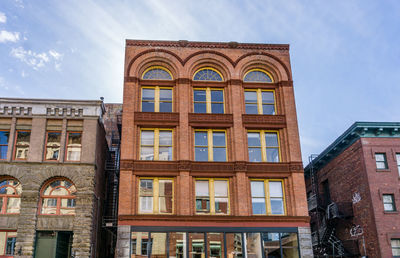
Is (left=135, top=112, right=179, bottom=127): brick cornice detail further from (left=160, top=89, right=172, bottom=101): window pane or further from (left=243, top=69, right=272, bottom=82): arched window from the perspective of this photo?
(left=243, top=69, right=272, bottom=82): arched window

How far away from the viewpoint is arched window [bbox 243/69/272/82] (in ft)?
94.1

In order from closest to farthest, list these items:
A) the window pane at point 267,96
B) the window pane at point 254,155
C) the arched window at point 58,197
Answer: the arched window at point 58,197, the window pane at point 254,155, the window pane at point 267,96

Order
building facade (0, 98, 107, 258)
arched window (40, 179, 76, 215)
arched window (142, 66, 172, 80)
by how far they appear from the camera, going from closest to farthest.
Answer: building facade (0, 98, 107, 258) < arched window (40, 179, 76, 215) < arched window (142, 66, 172, 80)

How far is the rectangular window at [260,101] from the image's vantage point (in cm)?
2778

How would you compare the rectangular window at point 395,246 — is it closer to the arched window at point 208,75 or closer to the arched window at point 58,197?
the arched window at point 208,75

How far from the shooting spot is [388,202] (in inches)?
1075

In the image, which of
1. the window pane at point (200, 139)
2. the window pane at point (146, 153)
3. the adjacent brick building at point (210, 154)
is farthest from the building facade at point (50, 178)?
the window pane at point (200, 139)

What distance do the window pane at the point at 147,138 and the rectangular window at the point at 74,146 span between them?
3.91 metres

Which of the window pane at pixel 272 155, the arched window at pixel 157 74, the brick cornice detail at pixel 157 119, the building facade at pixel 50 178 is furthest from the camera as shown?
the arched window at pixel 157 74

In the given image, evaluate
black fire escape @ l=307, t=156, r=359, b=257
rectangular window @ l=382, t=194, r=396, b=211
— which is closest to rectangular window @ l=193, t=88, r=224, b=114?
black fire escape @ l=307, t=156, r=359, b=257

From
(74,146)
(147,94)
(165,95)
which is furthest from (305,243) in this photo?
(74,146)

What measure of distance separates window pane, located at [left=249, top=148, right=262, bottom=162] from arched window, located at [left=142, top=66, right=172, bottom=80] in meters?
7.56

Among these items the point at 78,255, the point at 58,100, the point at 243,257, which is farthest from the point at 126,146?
the point at 243,257

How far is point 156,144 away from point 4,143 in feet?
30.9
